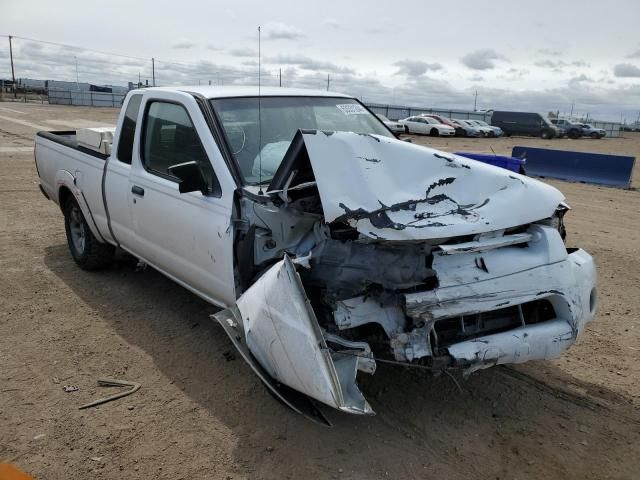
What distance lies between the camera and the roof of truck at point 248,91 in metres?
4.20

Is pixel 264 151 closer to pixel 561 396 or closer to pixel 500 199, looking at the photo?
pixel 500 199

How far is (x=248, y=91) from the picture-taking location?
4.39 m

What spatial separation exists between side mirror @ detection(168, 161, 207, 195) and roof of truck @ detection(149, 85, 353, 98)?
0.86 m

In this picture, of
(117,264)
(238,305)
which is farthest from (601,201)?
(238,305)

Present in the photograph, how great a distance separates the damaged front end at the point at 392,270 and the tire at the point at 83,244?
2.79 metres

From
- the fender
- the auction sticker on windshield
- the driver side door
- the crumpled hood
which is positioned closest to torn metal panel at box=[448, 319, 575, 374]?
the crumpled hood

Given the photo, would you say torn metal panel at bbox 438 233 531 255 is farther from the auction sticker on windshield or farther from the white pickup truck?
the auction sticker on windshield

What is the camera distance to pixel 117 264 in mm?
5977

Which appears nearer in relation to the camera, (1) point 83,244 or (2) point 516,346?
(2) point 516,346

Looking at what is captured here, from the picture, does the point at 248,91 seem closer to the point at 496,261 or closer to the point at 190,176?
the point at 190,176

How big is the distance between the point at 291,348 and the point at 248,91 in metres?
2.40

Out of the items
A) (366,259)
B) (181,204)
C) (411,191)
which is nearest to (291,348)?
(366,259)

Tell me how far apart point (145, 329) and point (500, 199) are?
292cm

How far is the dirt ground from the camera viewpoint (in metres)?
2.91
